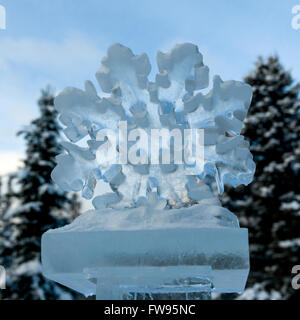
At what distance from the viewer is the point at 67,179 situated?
3855 mm

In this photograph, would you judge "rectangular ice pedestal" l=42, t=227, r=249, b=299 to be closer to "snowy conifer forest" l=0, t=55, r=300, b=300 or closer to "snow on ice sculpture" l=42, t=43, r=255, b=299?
"snow on ice sculpture" l=42, t=43, r=255, b=299

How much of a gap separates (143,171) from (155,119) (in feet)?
1.49

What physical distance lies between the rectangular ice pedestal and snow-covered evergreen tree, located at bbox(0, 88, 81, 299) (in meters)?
9.58

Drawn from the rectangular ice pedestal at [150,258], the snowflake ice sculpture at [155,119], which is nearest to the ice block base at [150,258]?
the rectangular ice pedestal at [150,258]

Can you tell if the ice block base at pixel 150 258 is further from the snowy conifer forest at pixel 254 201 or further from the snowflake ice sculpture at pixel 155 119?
the snowy conifer forest at pixel 254 201

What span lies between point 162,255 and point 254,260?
1123cm

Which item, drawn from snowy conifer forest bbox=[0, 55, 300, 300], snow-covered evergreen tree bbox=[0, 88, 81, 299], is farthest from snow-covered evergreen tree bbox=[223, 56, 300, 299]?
snow-covered evergreen tree bbox=[0, 88, 81, 299]

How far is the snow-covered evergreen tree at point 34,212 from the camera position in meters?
12.4

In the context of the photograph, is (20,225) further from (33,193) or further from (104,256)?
(104,256)

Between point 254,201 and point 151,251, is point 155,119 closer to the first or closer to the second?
point 151,251

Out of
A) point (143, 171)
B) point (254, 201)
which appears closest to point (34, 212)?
point (254, 201)

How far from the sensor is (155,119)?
12.3 feet

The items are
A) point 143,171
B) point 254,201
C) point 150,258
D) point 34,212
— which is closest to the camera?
point 150,258

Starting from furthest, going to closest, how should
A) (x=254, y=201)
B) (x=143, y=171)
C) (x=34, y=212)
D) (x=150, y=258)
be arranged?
(x=254, y=201)
(x=34, y=212)
(x=143, y=171)
(x=150, y=258)
